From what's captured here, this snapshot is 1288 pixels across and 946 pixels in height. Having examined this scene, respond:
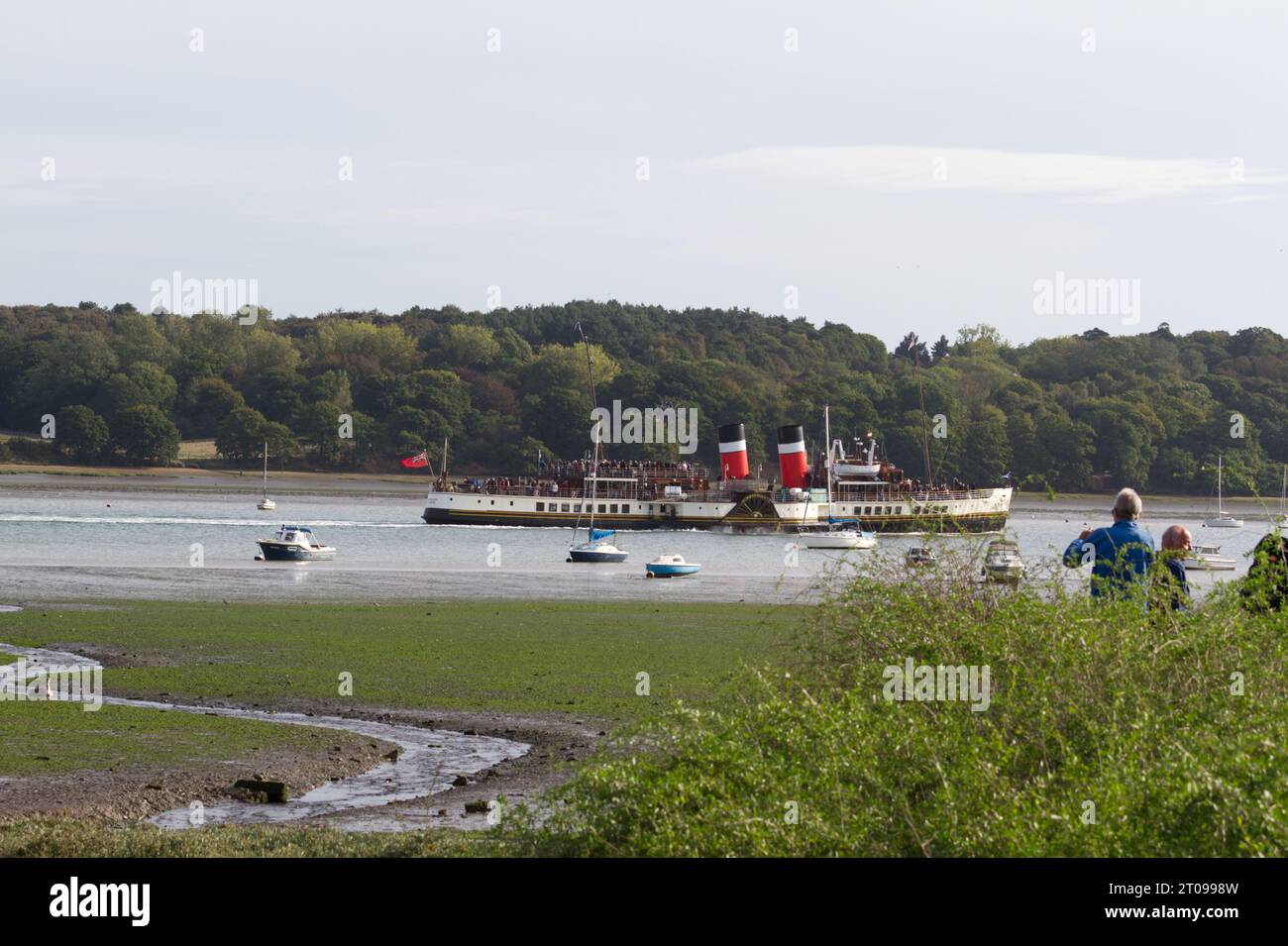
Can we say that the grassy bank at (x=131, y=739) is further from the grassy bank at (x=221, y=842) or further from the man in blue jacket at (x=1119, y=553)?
the man in blue jacket at (x=1119, y=553)

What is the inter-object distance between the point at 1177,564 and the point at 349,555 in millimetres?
55064

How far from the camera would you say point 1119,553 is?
1273 centimetres

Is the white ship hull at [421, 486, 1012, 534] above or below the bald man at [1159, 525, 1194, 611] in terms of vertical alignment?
below

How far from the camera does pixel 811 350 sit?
630 ft

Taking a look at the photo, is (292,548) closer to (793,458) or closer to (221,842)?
(221,842)

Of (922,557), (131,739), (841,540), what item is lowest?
(841,540)

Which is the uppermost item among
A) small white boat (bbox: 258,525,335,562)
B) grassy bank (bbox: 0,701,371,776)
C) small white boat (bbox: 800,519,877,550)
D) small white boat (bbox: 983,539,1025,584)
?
small white boat (bbox: 983,539,1025,584)

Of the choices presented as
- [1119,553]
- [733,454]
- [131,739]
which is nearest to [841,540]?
[733,454]

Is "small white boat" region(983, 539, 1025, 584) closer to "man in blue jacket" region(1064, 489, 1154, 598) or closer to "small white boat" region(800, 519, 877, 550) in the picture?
"man in blue jacket" region(1064, 489, 1154, 598)

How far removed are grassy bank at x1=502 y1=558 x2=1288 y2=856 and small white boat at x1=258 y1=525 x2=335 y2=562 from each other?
159ft

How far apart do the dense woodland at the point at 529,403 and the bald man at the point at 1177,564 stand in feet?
378

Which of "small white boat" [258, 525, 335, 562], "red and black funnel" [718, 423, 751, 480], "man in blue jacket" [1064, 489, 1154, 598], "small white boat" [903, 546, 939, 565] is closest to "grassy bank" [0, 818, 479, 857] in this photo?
"small white boat" [903, 546, 939, 565]

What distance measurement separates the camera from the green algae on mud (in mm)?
23188
